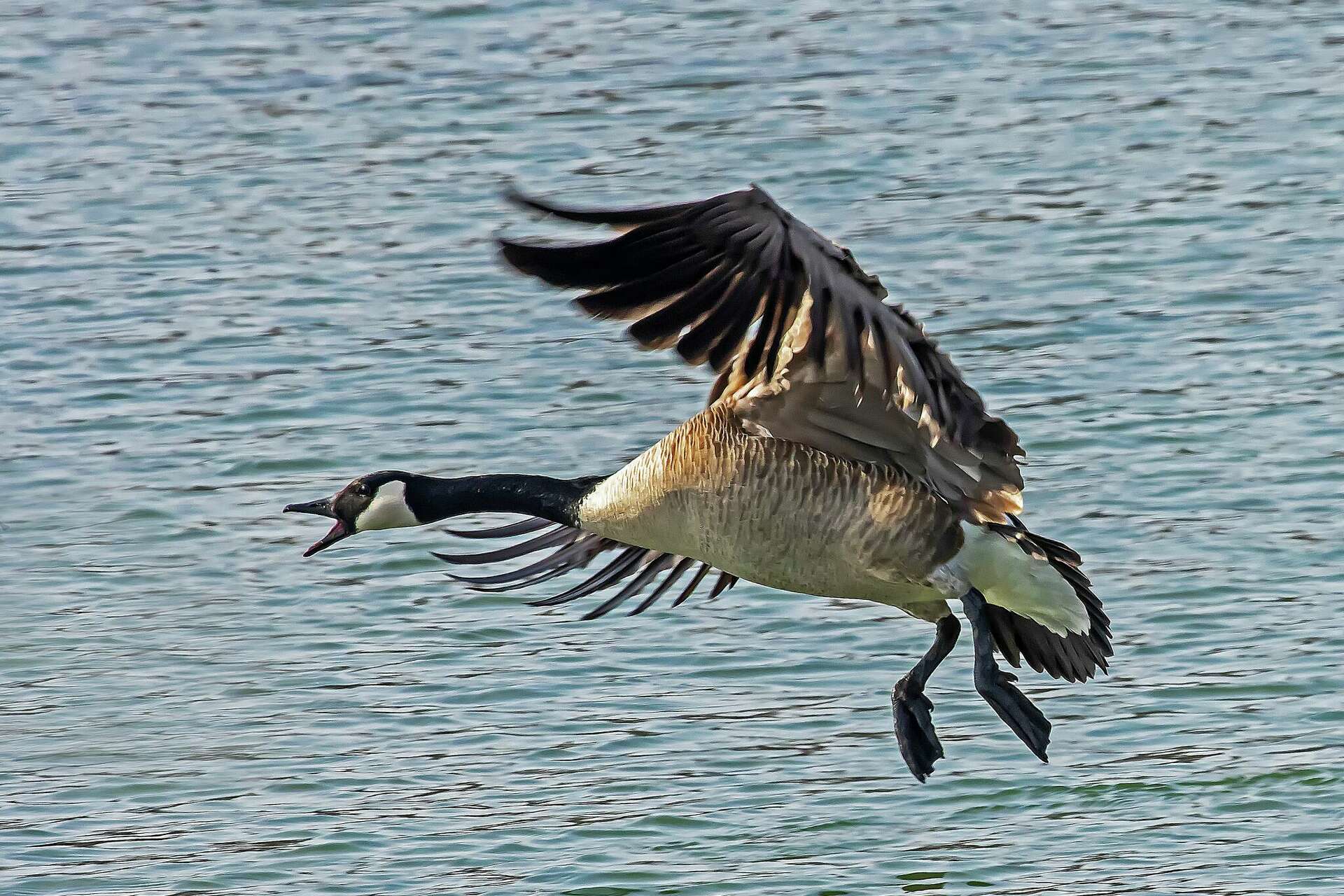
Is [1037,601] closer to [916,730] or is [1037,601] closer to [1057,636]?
[1057,636]

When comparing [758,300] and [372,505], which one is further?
[372,505]

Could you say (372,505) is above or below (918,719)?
above

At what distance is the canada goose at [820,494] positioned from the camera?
247 inches

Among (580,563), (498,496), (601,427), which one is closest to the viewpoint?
(498,496)

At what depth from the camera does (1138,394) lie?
10766 mm

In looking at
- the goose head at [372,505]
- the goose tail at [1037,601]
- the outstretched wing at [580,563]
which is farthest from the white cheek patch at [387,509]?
the goose tail at [1037,601]

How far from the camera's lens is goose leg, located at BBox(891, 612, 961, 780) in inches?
286

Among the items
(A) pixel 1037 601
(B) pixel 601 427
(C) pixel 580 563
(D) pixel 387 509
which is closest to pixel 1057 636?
(A) pixel 1037 601

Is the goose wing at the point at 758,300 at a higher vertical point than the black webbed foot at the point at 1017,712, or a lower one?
higher

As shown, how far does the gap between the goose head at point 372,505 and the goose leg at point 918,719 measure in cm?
155

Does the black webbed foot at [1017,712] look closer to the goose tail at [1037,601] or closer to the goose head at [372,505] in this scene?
the goose tail at [1037,601]

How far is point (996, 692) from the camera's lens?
7.26 metres

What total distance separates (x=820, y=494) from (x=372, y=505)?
1384 millimetres

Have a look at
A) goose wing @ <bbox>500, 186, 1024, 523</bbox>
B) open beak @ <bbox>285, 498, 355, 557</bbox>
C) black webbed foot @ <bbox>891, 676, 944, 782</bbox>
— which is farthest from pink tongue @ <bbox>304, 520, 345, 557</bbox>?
black webbed foot @ <bbox>891, 676, 944, 782</bbox>
